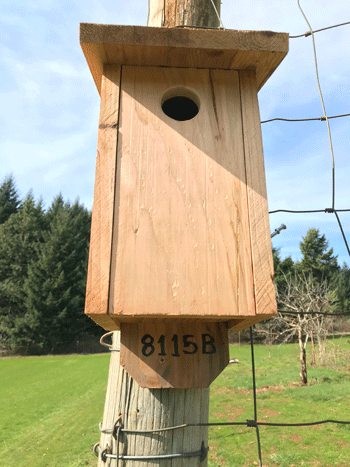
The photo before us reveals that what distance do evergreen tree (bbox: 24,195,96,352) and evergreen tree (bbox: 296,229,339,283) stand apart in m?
18.6

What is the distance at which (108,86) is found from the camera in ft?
4.44

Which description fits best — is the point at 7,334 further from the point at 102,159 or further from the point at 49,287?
the point at 102,159

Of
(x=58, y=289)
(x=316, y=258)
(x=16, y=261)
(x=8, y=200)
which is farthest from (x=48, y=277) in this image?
(x=316, y=258)

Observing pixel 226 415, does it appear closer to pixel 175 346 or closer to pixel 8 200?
pixel 175 346

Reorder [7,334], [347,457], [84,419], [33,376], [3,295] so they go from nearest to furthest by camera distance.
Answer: [347,457] < [84,419] < [33,376] < [7,334] < [3,295]

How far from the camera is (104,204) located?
116 cm

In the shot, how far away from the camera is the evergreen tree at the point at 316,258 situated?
30.0 m

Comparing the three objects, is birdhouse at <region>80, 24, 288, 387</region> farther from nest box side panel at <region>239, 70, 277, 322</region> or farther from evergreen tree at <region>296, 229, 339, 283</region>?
evergreen tree at <region>296, 229, 339, 283</region>

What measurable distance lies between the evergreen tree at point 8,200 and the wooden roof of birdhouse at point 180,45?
32856 mm

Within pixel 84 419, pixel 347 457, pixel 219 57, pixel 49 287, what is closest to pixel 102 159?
pixel 219 57

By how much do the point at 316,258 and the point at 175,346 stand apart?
32.1 meters

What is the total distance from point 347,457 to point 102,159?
658 centimetres

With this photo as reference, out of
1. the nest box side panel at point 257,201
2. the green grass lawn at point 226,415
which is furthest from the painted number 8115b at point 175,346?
the green grass lawn at point 226,415

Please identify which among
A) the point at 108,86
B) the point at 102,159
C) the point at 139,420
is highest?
the point at 108,86
